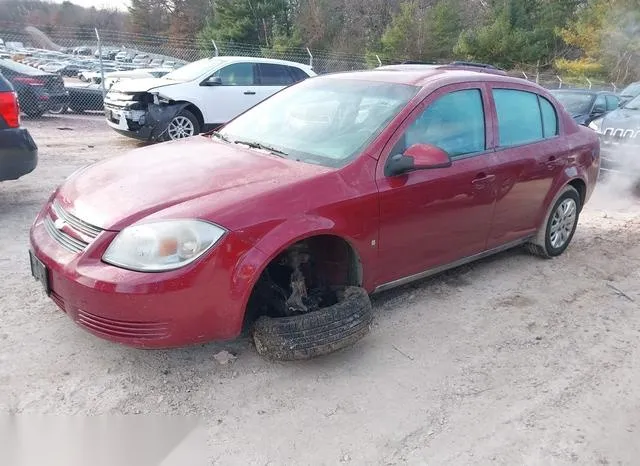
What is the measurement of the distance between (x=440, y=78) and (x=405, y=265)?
4.36ft

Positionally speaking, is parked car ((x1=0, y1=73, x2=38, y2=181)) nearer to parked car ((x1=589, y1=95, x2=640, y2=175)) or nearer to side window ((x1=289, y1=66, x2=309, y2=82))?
side window ((x1=289, y1=66, x2=309, y2=82))

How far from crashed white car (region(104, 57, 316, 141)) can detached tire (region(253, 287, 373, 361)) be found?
7.03 metres

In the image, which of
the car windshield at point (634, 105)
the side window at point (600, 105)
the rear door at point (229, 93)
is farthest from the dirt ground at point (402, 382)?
the side window at point (600, 105)

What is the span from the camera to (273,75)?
11.0m

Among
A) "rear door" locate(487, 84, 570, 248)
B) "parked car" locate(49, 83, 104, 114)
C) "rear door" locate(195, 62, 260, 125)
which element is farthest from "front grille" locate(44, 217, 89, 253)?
"parked car" locate(49, 83, 104, 114)

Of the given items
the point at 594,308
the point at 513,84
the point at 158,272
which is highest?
the point at 513,84

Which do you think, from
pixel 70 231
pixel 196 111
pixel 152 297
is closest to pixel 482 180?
pixel 152 297

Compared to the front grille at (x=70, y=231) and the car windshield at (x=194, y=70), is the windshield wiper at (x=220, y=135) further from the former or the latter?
the car windshield at (x=194, y=70)

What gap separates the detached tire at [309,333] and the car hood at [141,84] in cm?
761

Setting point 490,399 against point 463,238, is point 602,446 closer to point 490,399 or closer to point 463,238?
point 490,399

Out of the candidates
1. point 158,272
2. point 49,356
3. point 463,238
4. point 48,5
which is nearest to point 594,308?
point 463,238

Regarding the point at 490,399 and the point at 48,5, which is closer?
the point at 490,399

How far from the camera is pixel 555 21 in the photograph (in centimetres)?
3653

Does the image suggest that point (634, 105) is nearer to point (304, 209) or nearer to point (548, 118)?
point (548, 118)
